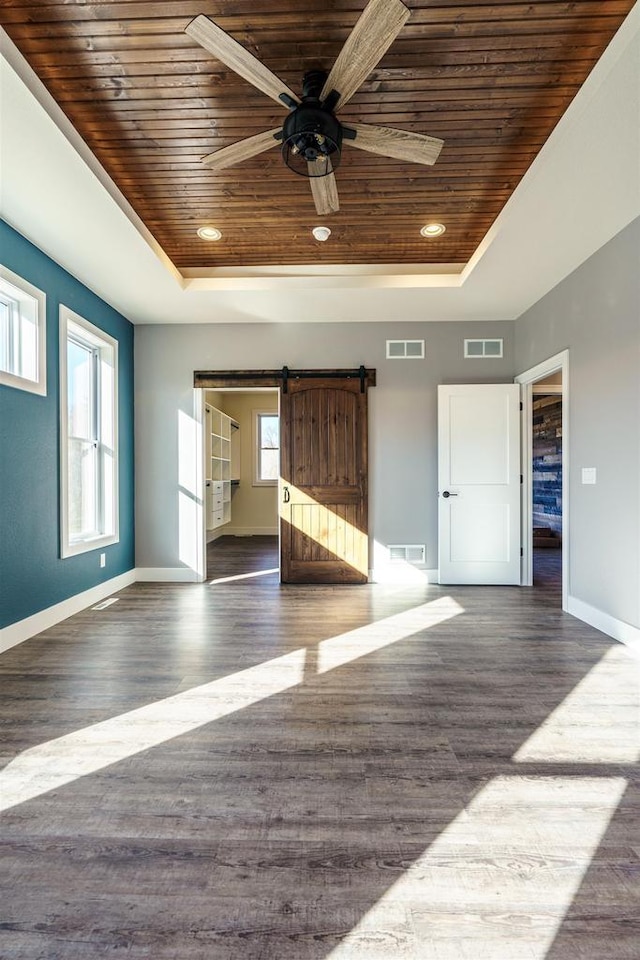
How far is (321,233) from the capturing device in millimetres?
3469

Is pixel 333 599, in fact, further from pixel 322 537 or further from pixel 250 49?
pixel 250 49

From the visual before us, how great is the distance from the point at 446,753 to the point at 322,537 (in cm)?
312

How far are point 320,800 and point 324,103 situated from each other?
2.86 m

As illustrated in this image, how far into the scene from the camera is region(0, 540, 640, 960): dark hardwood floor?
3.83 feet

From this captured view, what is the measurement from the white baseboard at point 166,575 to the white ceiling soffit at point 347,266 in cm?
271

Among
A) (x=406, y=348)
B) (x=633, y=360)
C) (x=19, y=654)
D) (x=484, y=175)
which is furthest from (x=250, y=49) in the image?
(x=19, y=654)

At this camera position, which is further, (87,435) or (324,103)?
(87,435)

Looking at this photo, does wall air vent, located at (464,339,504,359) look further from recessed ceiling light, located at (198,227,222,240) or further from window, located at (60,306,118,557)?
window, located at (60,306,118,557)

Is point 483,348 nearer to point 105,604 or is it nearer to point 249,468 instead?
point 105,604

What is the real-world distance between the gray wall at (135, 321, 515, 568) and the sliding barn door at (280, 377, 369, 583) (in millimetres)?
181

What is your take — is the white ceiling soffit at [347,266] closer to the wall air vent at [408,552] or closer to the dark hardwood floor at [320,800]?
the wall air vent at [408,552]

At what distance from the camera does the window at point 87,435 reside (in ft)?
12.1

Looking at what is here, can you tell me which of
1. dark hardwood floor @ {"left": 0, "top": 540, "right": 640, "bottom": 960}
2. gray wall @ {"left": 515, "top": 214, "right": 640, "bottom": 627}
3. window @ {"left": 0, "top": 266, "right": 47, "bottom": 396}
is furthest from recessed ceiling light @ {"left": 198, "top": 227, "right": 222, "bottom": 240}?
dark hardwood floor @ {"left": 0, "top": 540, "right": 640, "bottom": 960}

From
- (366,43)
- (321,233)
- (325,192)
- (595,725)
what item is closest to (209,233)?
(321,233)
